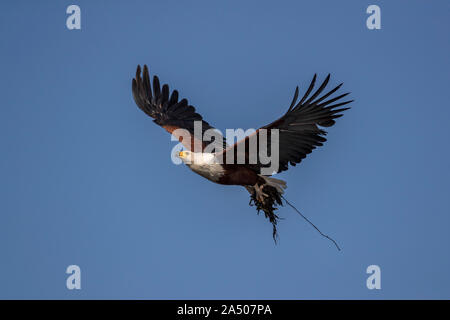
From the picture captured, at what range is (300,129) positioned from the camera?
1061 cm

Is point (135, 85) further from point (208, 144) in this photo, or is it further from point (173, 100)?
point (208, 144)

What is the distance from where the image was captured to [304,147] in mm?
10914

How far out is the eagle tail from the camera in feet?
37.9

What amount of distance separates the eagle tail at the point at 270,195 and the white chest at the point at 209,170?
3.03 feet

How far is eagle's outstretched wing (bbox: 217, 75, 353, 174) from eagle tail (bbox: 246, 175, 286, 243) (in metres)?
0.48

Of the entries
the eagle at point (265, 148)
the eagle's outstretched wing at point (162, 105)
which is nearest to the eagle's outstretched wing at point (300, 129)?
the eagle at point (265, 148)

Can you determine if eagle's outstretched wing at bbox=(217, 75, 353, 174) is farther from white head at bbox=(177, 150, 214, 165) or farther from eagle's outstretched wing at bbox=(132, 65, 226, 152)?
eagle's outstretched wing at bbox=(132, 65, 226, 152)

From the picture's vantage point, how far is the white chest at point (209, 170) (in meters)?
11.0

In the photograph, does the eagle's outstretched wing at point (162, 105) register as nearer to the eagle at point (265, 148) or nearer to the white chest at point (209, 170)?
the eagle at point (265, 148)

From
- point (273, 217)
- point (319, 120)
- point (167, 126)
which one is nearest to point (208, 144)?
point (167, 126)

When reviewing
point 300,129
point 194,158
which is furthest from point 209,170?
point 300,129

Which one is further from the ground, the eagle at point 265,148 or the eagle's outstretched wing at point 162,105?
the eagle's outstretched wing at point 162,105

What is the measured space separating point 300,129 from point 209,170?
183cm

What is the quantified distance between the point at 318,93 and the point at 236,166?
2.08m
